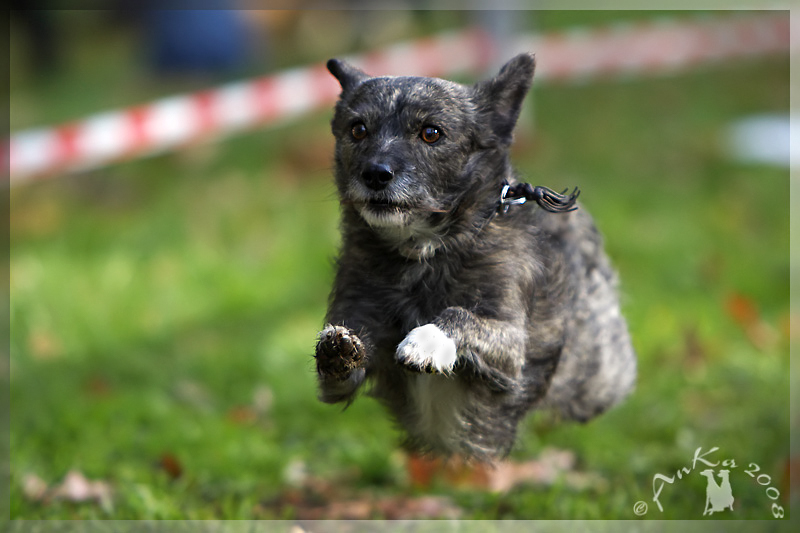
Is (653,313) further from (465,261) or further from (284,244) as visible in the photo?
(465,261)

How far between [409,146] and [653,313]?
4.41 metres

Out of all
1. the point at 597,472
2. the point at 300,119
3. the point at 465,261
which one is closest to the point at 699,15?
the point at 300,119

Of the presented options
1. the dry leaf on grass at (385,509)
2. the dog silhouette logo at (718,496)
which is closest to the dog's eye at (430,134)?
the dry leaf on grass at (385,509)

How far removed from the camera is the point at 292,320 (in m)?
6.90

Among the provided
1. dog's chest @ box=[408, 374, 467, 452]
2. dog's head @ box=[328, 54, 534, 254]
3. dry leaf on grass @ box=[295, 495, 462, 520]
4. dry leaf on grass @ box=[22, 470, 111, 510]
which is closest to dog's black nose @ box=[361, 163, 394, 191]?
dog's head @ box=[328, 54, 534, 254]

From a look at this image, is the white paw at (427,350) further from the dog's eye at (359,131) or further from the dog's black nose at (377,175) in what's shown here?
the dog's eye at (359,131)

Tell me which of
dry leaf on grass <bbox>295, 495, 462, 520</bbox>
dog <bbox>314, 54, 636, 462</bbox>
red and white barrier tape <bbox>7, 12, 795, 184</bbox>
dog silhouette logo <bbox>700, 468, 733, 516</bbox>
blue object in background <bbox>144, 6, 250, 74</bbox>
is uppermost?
blue object in background <bbox>144, 6, 250, 74</bbox>

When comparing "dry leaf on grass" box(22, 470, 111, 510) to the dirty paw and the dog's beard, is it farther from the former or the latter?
the dog's beard

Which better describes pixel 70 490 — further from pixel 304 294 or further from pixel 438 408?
pixel 304 294

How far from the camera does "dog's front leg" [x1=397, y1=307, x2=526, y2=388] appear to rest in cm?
276

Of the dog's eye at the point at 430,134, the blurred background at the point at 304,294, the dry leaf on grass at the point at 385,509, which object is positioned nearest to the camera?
the dog's eye at the point at 430,134

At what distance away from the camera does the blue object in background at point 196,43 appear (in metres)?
13.4

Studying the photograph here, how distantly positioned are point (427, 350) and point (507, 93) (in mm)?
1010

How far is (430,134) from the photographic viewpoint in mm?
3000
